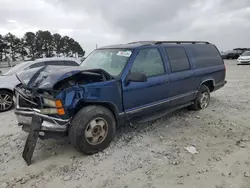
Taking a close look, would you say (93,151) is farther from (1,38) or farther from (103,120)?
(1,38)

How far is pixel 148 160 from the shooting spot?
3348 millimetres

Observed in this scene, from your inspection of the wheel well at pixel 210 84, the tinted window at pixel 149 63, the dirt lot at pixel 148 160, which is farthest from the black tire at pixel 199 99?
the tinted window at pixel 149 63

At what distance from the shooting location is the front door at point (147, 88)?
3922 millimetres

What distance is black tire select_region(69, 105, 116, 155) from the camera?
10.8 feet

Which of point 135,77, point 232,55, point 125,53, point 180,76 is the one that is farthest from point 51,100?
point 232,55

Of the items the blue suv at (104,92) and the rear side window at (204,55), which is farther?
the rear side window at (204,55)

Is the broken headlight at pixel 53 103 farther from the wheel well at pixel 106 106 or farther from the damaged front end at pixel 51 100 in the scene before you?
the wheel well at pixel 106 106

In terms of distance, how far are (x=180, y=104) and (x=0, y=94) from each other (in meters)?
5.16

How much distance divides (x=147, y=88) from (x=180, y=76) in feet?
3.48

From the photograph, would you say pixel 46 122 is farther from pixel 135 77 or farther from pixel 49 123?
pixel 135 77

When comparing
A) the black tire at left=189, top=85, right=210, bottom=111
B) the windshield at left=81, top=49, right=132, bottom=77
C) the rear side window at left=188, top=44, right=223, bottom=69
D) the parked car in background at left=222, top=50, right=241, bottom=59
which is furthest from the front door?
the parked car in background at left=222, top=50, right=241, bottom=59

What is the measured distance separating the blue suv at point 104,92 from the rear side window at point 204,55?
0.22 meters

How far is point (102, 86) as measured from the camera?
3510mm

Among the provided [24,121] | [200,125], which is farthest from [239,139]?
[24,121]
